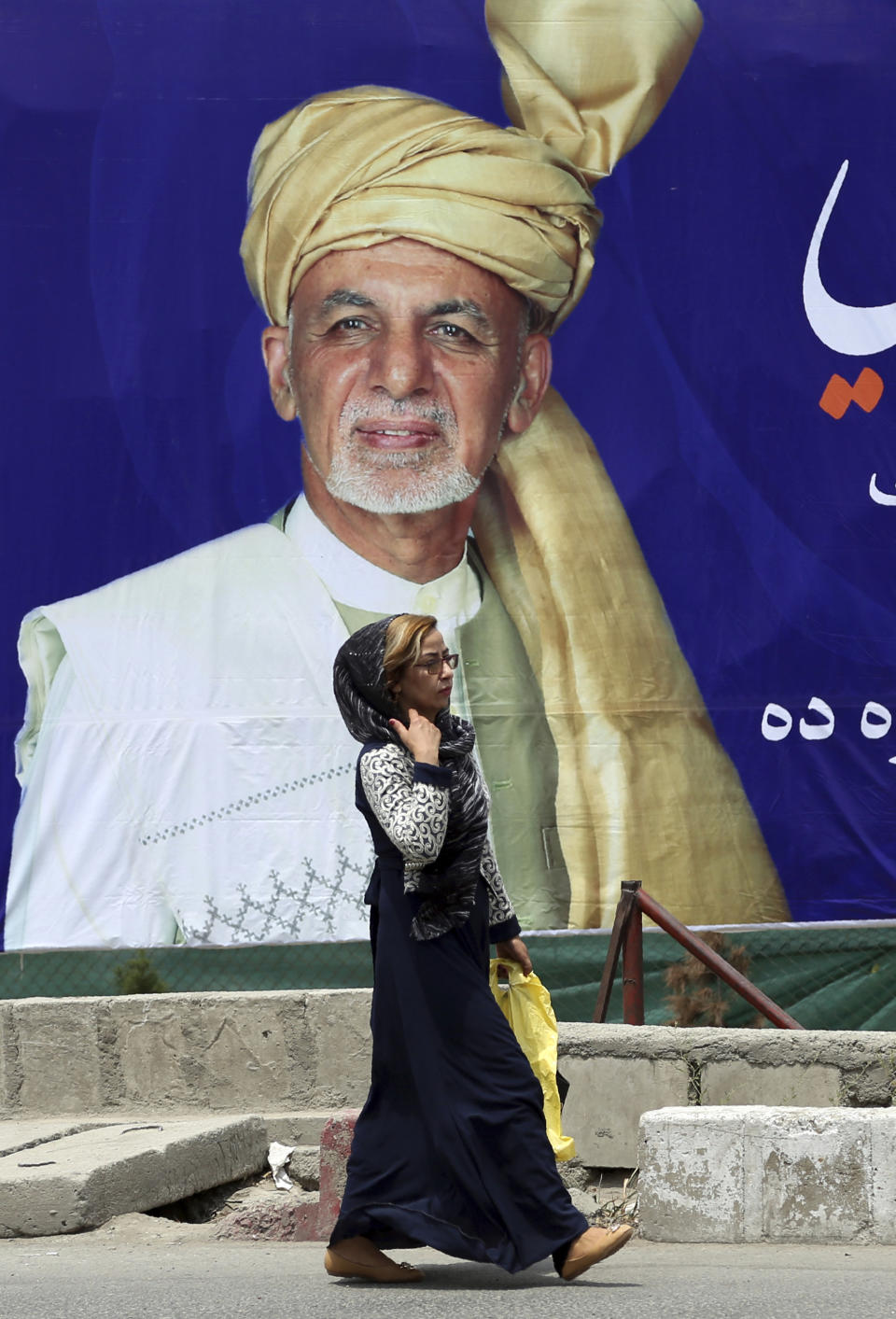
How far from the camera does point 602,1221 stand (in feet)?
14.3

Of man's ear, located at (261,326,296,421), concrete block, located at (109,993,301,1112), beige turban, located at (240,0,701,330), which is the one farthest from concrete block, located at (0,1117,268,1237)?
beige turban, located at (240,0,701,330)

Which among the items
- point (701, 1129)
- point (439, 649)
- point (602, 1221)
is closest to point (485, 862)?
point (439, 649)

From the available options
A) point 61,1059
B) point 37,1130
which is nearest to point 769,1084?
point 37,1130

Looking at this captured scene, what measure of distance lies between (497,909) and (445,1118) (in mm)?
464

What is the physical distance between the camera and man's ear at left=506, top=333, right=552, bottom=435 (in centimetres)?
751

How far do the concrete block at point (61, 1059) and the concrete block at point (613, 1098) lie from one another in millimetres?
1740

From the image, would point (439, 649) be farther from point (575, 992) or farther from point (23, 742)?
point (23, 742)

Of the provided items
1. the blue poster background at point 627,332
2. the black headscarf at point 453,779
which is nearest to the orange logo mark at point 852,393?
the blue poster background at point 627,332

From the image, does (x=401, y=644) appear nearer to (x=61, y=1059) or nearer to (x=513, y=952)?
(x=513, y=952)

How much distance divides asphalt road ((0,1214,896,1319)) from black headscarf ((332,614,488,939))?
2.25 ft

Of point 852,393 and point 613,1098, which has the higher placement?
point 852,393

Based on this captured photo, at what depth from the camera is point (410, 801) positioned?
128 inches

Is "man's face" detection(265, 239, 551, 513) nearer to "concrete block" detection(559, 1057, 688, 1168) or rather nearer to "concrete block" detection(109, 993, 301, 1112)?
"concrete block" detection(109, 993, 301, 1112)

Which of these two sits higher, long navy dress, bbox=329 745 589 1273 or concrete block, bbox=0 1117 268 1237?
long navy dress, bbox=329 745 589 1273
